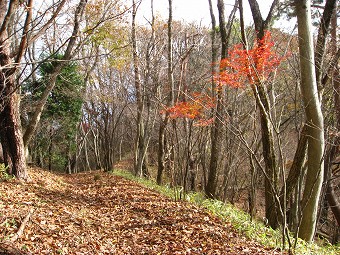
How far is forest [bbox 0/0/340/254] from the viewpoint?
5848mm

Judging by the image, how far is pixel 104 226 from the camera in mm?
5883

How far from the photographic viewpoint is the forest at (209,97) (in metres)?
5.85

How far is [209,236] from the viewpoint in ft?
18.0

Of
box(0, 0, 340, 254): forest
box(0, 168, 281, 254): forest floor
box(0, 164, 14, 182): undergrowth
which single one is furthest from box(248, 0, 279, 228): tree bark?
box(0, 164, 14, 182): undergrowth

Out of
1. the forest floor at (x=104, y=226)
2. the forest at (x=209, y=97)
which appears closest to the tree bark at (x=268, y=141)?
the forest at (x=209, y=97)

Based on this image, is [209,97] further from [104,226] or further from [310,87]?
[104,226]

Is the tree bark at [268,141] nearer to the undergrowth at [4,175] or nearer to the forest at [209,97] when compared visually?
the forest at [209,97]

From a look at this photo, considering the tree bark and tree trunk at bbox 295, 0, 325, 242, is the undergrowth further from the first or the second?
tree trunk at bbox 295, 0, 325, 242

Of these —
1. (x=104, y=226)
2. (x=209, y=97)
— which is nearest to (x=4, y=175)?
(x=104, y=226)

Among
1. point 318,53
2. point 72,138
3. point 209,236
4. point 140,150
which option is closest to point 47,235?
point 209,236

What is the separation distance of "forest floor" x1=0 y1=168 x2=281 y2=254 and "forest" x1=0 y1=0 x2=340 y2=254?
41.0 inches

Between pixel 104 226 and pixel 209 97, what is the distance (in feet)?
16.5

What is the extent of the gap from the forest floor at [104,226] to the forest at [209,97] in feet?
3.42

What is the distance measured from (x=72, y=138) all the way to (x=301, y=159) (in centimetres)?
1659
